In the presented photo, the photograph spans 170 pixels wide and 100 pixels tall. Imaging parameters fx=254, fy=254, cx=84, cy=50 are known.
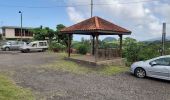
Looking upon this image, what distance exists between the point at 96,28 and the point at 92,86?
26.5 ft

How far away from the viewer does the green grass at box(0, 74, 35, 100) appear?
9.41 m

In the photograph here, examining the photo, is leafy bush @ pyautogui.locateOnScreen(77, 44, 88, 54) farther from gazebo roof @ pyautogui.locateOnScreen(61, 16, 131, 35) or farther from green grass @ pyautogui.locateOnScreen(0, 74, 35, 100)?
green grass @ pyautogui.locateOnScreen(0, 74, 35, 100)

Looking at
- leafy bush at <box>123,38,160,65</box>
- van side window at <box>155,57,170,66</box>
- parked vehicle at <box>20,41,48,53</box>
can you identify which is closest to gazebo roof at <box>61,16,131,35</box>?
leafy bush at <box>123,38,160,65</box>

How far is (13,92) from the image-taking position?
401 inches

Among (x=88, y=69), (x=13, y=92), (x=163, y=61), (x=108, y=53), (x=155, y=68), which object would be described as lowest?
(x=13, y=92)

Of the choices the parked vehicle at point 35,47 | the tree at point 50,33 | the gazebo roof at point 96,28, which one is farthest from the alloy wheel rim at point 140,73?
the tree at point 50,33

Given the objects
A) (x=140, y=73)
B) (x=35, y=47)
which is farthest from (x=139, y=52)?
(x=35, y=47)

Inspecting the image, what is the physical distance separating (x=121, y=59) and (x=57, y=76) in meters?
8.98

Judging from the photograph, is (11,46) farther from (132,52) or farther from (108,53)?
(132,52)

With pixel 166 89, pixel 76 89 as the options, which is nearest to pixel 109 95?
pixel 76 89

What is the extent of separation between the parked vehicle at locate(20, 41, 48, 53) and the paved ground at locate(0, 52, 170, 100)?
19244 millimetres

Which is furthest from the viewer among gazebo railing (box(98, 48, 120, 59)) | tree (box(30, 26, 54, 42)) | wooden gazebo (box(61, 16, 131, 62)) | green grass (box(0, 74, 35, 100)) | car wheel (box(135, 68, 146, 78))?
tree (box(30, 26, 54, 42))

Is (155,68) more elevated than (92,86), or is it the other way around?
(155,68)

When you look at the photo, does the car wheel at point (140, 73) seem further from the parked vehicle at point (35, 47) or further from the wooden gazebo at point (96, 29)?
the parked vehicle at point (35, 47)
